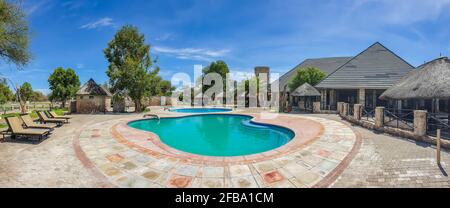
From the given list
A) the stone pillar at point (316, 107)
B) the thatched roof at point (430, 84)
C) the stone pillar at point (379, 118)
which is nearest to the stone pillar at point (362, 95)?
the stone pillar at point (316, 107)

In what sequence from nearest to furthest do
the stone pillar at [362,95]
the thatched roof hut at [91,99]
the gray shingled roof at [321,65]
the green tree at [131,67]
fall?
the stone pillar at [362,95] < the thatched roof hut at [91,99] < the green tree at [131,67] < the gray shingled roof at [321,65]

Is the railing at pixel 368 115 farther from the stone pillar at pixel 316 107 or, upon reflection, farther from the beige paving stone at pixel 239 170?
the beige paving stone at pixel 239 170

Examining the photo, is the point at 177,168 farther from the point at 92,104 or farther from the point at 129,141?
the point at 92,104

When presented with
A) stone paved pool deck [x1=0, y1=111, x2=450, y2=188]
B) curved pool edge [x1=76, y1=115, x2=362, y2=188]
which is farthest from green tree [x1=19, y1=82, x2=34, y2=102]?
curved pool edge [x1=76, y1=115, x2=362, y2=188]

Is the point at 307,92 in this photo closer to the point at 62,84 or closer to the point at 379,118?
the point at 379,118

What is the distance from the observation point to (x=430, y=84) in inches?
418

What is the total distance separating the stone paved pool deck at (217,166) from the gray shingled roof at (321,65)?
28.8 metres

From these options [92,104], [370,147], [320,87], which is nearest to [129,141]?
[370,147]

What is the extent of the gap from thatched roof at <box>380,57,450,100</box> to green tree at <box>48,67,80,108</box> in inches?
1591

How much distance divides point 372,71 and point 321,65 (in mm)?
15342

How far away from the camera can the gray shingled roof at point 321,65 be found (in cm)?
3444

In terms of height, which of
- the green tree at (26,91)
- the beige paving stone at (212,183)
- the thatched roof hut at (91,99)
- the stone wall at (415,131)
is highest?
the green tree at (26,91)

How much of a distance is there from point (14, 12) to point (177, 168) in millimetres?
17116
